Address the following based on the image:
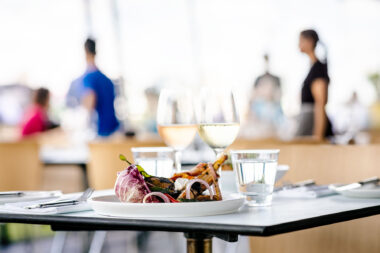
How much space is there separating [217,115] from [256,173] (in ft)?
0.52

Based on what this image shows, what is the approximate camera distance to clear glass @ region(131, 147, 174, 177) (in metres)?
1.37

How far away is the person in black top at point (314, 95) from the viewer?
3.85 meters

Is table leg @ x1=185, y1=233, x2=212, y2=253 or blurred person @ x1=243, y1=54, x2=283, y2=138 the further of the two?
blurred person @ x1=243, y1=54, x2=283, y2=138

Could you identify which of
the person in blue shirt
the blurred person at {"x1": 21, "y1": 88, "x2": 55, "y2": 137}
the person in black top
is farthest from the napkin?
the blurred person at {"x1": 21, "y1": 88, "x2": 55, "y2": 137}

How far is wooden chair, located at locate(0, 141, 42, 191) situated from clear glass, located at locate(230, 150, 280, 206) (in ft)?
6.85

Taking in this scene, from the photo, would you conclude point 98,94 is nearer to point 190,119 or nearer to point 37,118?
point 37,118

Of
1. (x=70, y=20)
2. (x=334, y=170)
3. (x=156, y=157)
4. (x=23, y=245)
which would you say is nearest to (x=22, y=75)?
(x=70, y=20)

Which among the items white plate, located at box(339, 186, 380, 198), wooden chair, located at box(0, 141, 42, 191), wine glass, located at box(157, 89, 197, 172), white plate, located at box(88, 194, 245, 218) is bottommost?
wooden chair, located at box(0, 141, 42, 191)

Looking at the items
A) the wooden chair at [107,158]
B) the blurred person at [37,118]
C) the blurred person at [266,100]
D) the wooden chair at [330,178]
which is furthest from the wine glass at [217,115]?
the blurred person at [266,100]

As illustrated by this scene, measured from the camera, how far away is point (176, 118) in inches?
55.1

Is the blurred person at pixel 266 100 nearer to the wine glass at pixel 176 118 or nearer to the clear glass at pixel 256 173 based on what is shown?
the wine glass at pixel 176 118

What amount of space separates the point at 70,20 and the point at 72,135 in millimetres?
3230

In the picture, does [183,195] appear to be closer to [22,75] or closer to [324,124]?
[324,124]

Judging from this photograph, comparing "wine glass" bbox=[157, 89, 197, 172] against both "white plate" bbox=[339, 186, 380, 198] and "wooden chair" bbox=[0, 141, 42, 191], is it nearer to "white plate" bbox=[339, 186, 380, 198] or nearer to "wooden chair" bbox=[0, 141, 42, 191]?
"white plate" bbox=[339, 186, 380, 198]
